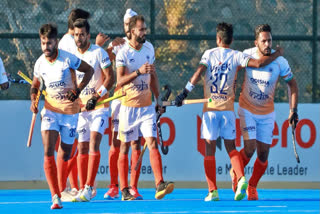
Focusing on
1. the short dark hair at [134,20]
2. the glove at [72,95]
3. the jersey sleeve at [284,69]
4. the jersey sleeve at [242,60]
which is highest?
the short dark hair at [134,20]

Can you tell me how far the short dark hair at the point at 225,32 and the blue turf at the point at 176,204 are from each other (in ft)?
6.38

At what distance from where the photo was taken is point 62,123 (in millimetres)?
11680

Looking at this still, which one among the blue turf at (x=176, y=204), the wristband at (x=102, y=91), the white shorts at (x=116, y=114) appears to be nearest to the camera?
the blue turf at (x=176, y=204)

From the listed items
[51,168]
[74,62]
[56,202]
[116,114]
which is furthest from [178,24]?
[56,202]

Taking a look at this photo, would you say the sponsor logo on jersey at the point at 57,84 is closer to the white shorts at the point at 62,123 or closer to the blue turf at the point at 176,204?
the white shorts at the point at 62,123

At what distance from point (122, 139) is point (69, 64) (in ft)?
4.63

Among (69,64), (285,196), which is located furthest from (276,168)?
(69,64)

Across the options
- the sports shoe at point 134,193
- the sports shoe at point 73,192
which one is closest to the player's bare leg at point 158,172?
the sports shoe at point 134,193

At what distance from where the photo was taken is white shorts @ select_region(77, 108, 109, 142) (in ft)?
41.2

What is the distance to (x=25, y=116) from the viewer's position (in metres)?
14.9

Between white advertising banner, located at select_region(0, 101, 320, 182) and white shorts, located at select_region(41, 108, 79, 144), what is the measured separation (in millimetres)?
3039

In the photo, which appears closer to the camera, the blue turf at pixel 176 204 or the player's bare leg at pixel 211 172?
the blue turf at pixel 176 204

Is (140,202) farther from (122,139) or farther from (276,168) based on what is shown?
(276,168)

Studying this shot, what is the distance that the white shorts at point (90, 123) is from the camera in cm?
1257
